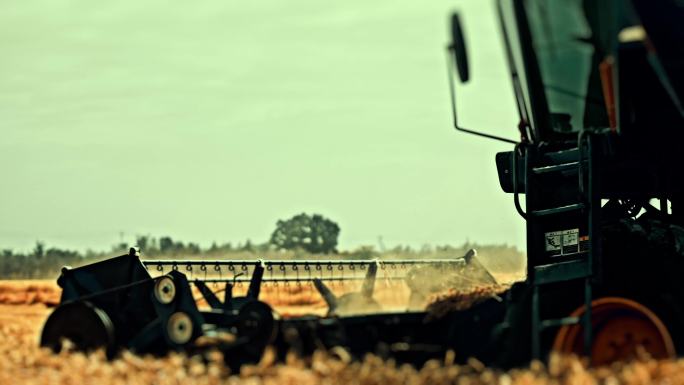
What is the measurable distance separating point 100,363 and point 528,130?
11.8 feet

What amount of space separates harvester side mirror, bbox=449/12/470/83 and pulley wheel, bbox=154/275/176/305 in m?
2.55

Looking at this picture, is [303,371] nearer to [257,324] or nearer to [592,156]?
[257,324]

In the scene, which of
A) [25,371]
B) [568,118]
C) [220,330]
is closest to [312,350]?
[220,330]

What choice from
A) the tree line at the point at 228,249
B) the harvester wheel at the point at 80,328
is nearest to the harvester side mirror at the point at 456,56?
the harvester wheel at the point at 80,328

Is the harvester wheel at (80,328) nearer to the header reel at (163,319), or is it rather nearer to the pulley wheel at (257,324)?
the header reel at (163,319)

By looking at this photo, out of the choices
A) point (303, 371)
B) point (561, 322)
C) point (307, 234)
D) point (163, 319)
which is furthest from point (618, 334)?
point (307, 234)

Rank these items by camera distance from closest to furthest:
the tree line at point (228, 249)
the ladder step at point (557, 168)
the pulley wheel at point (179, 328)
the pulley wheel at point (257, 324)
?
1. the pulley wheel at point (257, 324)
2. the pulley wheel at point (179, 328)
3. the ladder step at point (557, 168)
4. the tree line at point (228, 249)

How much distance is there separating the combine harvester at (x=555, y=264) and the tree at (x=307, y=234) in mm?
28072

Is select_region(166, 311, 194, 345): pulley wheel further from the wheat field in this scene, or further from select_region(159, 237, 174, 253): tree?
select_region(159, 237, 174, 253): tree

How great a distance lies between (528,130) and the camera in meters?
9.31

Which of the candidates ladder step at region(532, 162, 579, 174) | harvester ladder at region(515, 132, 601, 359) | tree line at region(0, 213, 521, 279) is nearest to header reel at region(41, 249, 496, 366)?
harvester ladder at region(515, 132, 601, 359)

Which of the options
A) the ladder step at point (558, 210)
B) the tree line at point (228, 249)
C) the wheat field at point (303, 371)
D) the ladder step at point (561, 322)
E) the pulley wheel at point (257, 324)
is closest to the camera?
the wheat field at point (303, 371)

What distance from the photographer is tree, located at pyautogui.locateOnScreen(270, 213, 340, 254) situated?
38.5m

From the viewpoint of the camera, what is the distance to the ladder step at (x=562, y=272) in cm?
845
